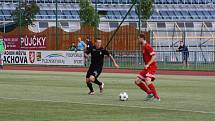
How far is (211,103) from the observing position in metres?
17.0

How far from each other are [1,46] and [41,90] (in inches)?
673

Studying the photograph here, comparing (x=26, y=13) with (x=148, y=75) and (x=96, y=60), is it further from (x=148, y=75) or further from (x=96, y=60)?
(x=148, y=75)

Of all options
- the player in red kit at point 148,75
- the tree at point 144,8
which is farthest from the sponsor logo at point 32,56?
the player in red kit at point 148,75

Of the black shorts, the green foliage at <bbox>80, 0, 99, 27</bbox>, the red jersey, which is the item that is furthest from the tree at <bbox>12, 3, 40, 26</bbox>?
the red jersey

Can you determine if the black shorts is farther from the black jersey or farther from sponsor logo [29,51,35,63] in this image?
sponsor logo [29,51,35,63]

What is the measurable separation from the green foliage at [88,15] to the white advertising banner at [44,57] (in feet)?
39.4

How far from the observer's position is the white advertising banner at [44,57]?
4197 centimetres

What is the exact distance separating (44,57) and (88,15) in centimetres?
1505

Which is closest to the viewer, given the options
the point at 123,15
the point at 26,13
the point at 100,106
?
the point at 100,106

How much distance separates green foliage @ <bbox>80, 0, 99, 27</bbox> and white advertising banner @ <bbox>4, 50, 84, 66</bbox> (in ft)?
39.4

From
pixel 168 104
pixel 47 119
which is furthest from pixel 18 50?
pixel 47 119

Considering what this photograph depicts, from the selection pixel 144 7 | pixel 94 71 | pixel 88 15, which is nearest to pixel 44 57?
pixel 144 7

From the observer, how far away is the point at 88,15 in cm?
5784

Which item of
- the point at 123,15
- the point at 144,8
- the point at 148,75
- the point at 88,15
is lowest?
the point at 148,75
